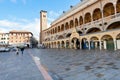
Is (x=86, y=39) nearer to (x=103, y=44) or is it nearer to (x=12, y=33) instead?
(x=103, y=44)

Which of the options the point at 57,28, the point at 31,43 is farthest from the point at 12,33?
the point at 57,28

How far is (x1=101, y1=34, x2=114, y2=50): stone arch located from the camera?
101 feet

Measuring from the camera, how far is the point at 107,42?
3222 cm

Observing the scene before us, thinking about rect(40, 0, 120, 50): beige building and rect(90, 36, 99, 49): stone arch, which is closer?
rect(40, 0, 120, 50): beige building

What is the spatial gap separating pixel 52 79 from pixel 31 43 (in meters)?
103

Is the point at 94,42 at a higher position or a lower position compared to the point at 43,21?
lower

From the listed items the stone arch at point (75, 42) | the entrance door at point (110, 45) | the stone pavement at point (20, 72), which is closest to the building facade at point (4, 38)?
the stone arch at point (75, 42)

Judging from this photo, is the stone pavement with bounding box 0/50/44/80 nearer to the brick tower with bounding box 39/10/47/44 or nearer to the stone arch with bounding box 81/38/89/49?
the stone arch with bounding box 81/38/89/49

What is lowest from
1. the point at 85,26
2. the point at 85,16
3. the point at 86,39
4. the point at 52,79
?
the point at 52,79

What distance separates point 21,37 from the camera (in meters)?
105

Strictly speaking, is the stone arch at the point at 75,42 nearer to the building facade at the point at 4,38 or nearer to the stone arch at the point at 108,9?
the stone arch at the point at 108,9

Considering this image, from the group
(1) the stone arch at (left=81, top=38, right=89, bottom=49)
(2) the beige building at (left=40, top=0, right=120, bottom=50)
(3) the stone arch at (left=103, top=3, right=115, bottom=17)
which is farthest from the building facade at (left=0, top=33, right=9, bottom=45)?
(3) the stone arch at (left=103, top=3, right=115, bottom=17)

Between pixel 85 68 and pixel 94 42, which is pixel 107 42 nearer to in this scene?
pixel 94 42

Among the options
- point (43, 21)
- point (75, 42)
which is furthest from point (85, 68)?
point (43, 21)
